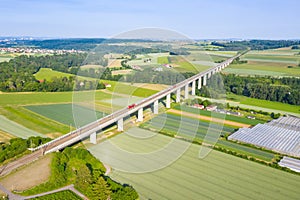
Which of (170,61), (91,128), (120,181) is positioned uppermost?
(170,61)

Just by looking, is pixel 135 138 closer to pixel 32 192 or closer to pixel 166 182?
pixel 166 182

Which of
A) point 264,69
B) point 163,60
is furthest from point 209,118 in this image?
point 264,69

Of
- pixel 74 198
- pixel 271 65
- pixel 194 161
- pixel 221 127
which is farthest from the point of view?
pixel 271 65

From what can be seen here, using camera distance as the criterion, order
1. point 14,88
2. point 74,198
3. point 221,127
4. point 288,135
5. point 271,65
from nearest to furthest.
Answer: point 74,198
point 288,135
point 221,127
point 14,88
point 271,65

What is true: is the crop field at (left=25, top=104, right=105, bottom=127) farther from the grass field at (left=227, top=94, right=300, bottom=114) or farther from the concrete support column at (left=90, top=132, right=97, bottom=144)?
the grass field at (left=227, top=94, right=300, bottom=114)

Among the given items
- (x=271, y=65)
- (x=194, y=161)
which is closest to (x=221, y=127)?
(x=194, y=161)

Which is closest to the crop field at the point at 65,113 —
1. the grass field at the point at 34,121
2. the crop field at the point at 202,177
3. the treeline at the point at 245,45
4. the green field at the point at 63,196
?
the grass field at the point at 34,121
